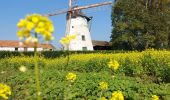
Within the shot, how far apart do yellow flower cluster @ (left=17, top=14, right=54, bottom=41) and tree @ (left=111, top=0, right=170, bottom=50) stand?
130ft

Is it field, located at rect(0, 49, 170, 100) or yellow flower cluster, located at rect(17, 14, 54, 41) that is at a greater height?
yellow flower cluster, located at rect(17, 14, 54, 41)

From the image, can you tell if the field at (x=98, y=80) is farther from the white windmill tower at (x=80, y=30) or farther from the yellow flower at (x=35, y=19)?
the white windmill tower at (x=80, y=30)

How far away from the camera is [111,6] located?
45719 mm

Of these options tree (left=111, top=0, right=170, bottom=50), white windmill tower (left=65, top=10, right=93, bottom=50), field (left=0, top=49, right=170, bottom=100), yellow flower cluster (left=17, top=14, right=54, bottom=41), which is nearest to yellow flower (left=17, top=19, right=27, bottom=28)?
yellow flower cluster (left=17, top=14, right=54, bottom=41)

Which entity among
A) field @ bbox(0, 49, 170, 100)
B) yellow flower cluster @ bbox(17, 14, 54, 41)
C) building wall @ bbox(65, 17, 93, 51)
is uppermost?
building wall @ bbox(65, 17, 93, 51)

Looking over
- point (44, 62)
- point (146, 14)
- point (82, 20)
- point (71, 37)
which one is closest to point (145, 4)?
point (146, 14)

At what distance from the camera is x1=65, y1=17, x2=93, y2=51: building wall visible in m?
47.3

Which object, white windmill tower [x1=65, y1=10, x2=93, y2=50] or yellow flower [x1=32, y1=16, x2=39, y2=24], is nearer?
yellow flower [x1=32, y1=16, x2=39, y2=24]

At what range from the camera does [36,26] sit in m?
2.12

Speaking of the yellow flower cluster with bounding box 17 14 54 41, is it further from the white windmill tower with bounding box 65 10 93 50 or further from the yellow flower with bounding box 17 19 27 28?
the white windmill tower with bounding box 65 10 93 50

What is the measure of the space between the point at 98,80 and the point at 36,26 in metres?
6.55

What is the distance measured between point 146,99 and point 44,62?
11969mm

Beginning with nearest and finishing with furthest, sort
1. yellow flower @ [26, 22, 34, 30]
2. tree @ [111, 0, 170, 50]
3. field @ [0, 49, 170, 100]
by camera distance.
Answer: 1. yellow flower @ [26, 22, 34, 30]
2. field @ [0, 49, 170, 100]
3. tree @ [111, 0, 170, 50]

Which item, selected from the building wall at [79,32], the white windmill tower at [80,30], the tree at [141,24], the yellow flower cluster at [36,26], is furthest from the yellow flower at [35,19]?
the building wall at [79,32]
